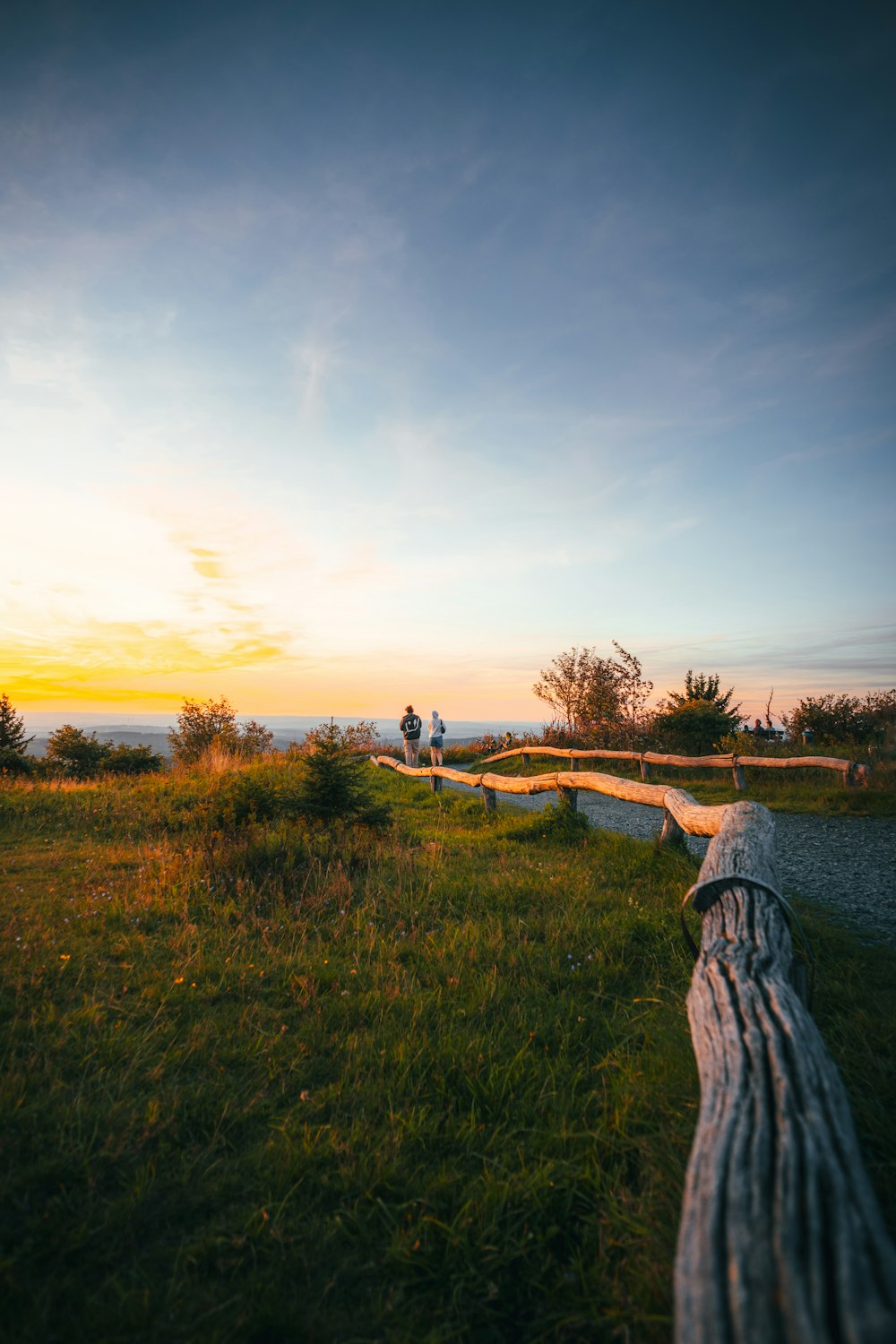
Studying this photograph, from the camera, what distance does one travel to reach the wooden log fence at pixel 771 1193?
3.69ft

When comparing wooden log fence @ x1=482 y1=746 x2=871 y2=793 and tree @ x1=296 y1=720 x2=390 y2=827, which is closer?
tree @ x1=296 y1=720 x2=390 y2=827

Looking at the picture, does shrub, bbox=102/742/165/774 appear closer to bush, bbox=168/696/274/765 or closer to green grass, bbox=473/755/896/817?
bush, bbox=168/696/274/765

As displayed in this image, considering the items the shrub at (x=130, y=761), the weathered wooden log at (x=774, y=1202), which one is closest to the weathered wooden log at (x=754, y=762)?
the weathered wooden log at (x=774, y=1202)

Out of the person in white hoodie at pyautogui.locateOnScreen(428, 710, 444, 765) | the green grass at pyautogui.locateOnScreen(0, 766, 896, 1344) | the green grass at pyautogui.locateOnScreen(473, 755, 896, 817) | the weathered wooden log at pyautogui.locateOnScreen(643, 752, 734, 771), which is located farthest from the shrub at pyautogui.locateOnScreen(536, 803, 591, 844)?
the person in white hoodie at pyautogui.locateOnScreen(428, 710, 444, 765)

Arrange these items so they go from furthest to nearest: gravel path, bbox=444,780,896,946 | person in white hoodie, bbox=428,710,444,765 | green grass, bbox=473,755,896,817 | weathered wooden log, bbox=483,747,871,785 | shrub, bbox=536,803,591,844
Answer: person in white hoodie, bbox=428,710,444,765 < weathered wooden log, bbox=483,747,871,785 < green grass, bbox=473,755,896,817 < shrub, bbox=536,803,591,844 < gravel path, bbox=444,780,896,946

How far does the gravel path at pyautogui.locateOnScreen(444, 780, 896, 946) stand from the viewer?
5.43 m

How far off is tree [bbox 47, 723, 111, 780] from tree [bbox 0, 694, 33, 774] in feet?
2.53

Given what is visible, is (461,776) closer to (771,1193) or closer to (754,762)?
(754,762)


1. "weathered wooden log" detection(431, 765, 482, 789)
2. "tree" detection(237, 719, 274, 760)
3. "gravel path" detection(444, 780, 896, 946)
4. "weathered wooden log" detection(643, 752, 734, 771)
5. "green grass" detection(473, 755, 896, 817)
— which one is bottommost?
"gravel path" detection(444, 780, 896, 946)

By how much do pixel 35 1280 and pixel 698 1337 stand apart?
2.05 m

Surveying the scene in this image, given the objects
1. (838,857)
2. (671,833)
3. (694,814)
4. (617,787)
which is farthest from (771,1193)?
(838,857)

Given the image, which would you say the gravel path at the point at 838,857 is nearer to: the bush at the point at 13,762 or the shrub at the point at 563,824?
the shrub at the point at 563,824

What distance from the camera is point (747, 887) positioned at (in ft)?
11.0

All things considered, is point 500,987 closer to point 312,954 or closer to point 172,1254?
point 312,954
